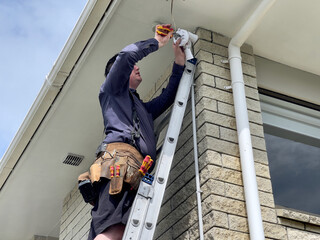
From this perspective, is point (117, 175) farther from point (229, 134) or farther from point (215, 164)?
point (229, 134)

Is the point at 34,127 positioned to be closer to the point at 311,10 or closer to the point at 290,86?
the point at 290,86

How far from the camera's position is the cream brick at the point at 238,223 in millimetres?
3689

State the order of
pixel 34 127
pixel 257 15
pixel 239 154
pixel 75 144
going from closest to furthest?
pixel 239 154 < pixel 257 15 < pixel 34 127 < pixel 75 144

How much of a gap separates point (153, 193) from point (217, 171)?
0.49m

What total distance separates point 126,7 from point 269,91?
1.46m

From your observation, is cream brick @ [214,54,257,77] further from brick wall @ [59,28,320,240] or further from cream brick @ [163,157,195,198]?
cream brick @ [163,157,195,198]

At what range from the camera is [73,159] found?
20.5 feet

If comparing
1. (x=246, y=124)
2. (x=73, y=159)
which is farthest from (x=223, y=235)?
(x=73, y=159)

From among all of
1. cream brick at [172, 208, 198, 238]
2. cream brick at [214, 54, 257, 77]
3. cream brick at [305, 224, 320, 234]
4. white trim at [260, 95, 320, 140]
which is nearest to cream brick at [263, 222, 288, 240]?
cream brick at [305, 224, 320, 234]

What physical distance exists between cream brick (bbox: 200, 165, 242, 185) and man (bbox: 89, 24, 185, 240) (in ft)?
1.44

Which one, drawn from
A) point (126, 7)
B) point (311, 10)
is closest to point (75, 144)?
point (126, 7)

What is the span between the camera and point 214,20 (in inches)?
182

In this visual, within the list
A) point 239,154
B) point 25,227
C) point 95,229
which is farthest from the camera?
point 25,227

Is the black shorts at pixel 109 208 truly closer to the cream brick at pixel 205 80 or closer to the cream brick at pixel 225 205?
the cream brick at pixel 225 205
